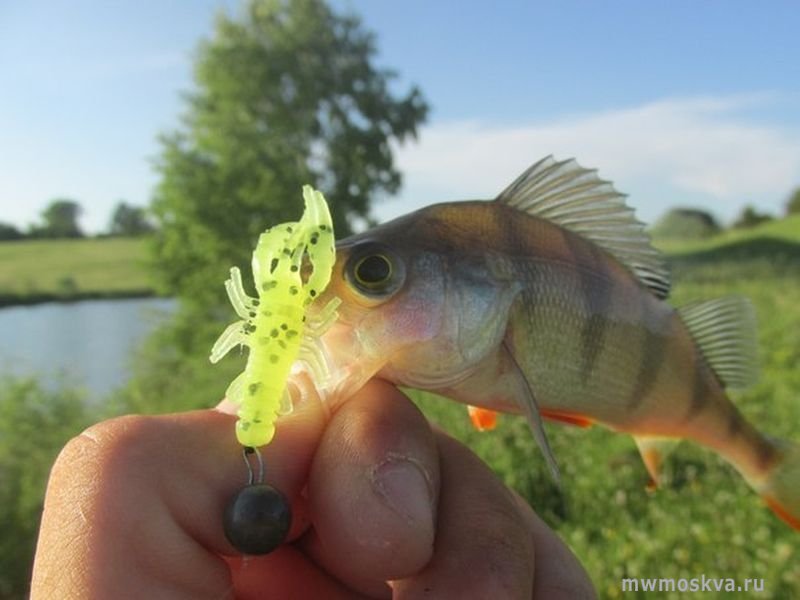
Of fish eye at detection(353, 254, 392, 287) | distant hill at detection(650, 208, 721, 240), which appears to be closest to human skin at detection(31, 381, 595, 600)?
fish eye at detection(353, 254, 392, 287)

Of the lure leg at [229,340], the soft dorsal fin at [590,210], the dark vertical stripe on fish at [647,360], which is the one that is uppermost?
the soft dorsal fin at [590,210]

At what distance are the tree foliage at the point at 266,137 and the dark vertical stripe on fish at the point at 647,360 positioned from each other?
19.2m

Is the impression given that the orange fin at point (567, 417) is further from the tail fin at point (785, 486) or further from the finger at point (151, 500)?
the tail fin at point (785, 486)

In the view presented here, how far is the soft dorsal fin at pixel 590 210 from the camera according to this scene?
176cm

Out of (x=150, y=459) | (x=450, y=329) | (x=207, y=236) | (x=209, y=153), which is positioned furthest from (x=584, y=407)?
(x=209, y=153)

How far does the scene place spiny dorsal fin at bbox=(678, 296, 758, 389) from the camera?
1.96 m

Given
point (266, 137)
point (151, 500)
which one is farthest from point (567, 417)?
point (266, 137)

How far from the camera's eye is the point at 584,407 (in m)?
1.69

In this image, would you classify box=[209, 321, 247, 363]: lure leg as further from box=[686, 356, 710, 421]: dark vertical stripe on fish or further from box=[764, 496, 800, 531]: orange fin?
box=[764, 496, 800, 531]: orange fin

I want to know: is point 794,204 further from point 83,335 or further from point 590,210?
point 590,210

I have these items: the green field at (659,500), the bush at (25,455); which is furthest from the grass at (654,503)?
the bush at (25,455)

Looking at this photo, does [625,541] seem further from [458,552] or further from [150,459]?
[150,459]

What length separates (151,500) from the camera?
1312 mm

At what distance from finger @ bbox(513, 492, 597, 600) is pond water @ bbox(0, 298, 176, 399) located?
11675mm
